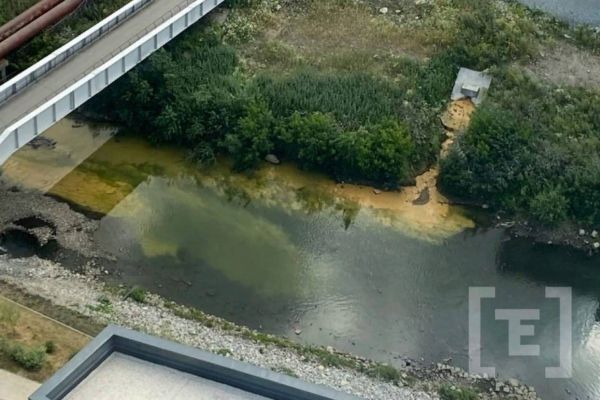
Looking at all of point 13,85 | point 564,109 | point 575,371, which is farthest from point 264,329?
point 564,109

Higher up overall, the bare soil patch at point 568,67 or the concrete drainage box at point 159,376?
the concrete drainage box at point 159,376

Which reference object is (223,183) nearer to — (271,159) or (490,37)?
(271,159)

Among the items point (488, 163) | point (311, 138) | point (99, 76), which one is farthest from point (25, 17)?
point (488, 163)

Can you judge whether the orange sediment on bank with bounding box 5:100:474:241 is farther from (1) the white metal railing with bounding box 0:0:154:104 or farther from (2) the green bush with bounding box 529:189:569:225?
(1) the white metal railing with bounding box 0:0:154:104

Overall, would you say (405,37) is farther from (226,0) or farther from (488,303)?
(488,303)

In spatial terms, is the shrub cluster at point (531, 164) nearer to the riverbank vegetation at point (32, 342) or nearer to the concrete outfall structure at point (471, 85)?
the concrete outfall structure at point (471, 85)

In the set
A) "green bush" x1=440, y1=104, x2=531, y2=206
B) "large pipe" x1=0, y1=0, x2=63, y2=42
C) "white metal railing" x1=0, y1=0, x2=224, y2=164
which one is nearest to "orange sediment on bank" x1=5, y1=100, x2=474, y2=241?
"green bush" x1=440, y1=104, x2=531, y2=206

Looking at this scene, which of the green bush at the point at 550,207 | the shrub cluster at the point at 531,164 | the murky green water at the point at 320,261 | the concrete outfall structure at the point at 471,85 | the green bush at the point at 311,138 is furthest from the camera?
the concrete outfall structure at the point at 471,85

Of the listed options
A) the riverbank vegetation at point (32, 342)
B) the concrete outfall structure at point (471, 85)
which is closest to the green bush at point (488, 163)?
the concrete outfall structure at point (471, 85)
